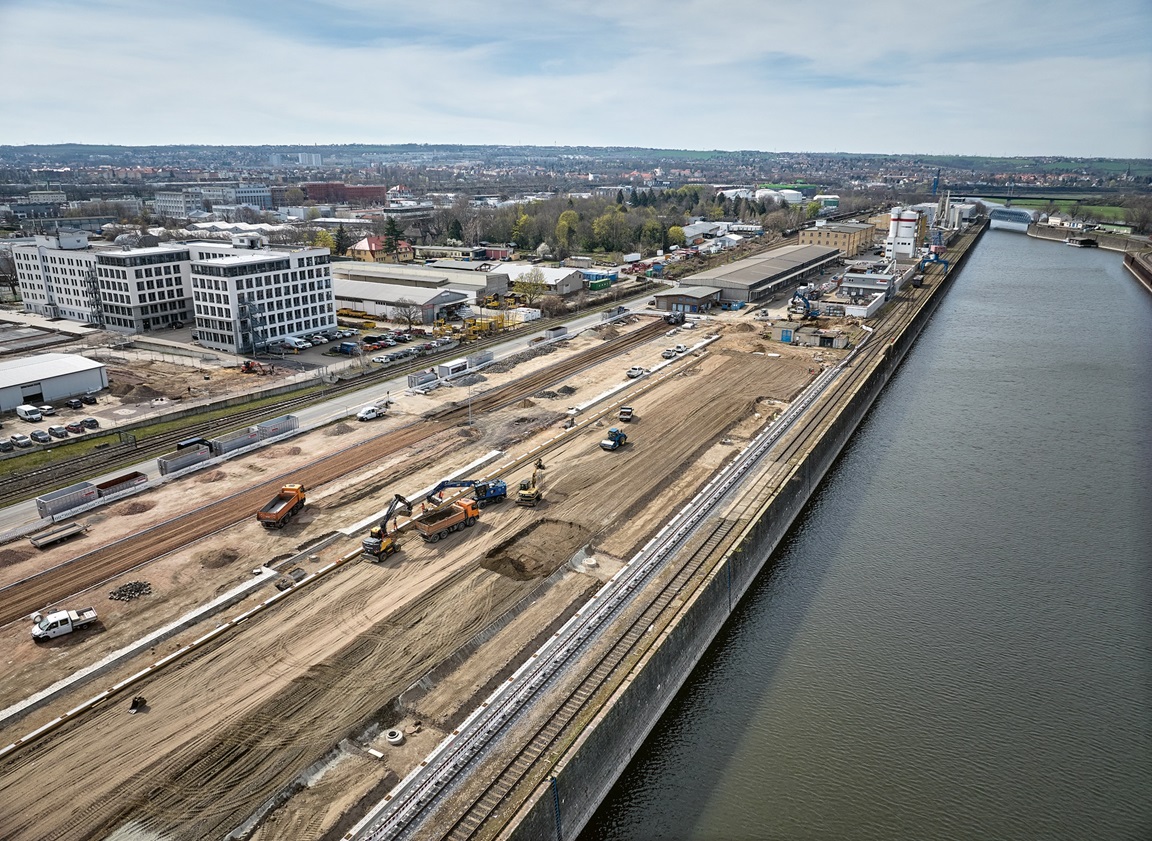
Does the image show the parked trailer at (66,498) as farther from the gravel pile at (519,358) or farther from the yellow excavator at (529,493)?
the gravel pile at (519,358)

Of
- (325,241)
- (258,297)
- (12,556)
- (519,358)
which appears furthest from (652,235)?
(12,556)

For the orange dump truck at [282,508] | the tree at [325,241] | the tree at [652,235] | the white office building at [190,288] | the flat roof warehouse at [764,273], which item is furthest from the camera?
the tree at [652,235]

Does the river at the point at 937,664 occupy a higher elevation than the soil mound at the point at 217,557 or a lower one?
lower

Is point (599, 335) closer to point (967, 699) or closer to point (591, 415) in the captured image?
point (591, 415)

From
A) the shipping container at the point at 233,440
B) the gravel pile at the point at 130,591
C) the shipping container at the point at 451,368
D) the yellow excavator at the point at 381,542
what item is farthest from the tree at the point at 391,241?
the gravel pile at the point at 130,591

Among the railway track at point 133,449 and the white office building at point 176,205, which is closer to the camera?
the railway track at point 133,449

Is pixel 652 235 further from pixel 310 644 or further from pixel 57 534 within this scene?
pixel 310 644
